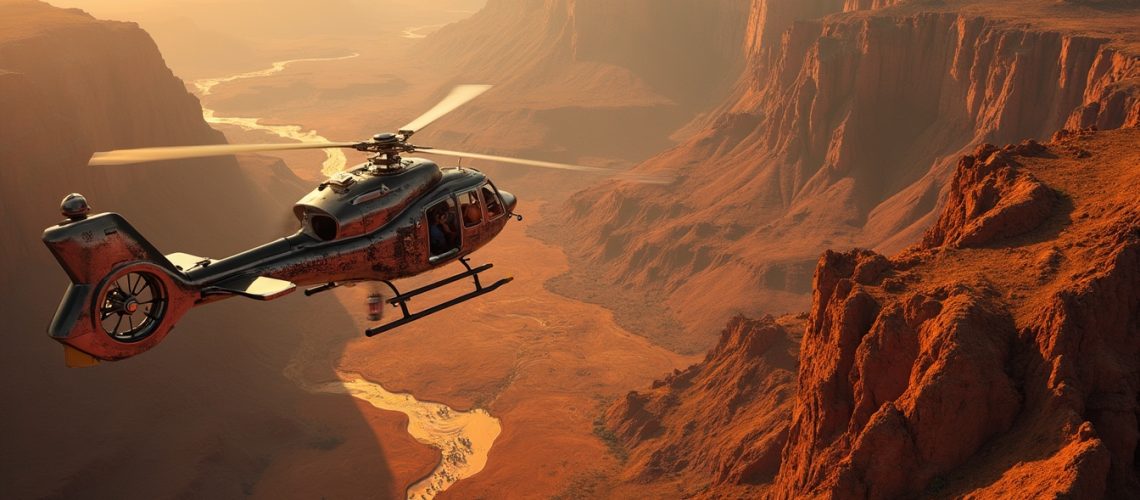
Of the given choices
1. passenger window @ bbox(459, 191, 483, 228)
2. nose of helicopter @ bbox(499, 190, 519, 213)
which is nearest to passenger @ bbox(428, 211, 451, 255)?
passenger window @ bbox(459, 191, 483, 228)

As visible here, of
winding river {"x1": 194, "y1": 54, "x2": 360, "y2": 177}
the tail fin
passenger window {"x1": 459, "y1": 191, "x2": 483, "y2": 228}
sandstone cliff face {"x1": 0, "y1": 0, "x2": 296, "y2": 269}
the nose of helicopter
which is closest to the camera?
the tail fin

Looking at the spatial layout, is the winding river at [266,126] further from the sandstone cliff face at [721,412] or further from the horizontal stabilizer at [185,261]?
the horizontal stabilizer at [185,261]

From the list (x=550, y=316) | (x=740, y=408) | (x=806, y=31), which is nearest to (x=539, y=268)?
(x=550, y=316)

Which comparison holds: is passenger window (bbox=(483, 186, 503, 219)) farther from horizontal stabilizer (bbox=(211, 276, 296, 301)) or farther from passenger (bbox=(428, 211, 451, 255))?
horizontal stabilizer (bbox=(211, 276, 296, 301))

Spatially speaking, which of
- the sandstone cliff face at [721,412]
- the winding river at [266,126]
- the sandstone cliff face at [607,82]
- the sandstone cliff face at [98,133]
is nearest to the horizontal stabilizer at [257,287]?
the sandstone cliff face at [721,412]

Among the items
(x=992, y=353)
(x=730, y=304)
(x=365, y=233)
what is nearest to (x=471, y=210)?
(x=365, y=233)

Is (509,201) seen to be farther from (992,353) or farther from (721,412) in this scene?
(721,412)
